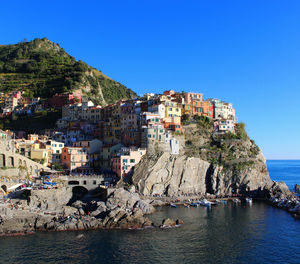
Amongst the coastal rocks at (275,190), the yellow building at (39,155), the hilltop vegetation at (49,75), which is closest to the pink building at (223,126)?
the coastal rocks at (275,190)

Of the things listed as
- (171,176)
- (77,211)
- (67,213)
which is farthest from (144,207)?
(171,176)

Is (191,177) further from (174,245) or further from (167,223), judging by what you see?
(174,245)

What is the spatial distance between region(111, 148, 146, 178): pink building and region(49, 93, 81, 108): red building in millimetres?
44212

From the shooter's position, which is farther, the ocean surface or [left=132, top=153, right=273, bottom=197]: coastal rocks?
[left=132, top=153, right=273, bottom=197]: coastal rocks

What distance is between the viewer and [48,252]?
41.4m

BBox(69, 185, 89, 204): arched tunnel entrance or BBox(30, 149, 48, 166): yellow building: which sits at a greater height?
BBox(30, 149, 48, 166): yellow building

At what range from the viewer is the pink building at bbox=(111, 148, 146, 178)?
75875 mm

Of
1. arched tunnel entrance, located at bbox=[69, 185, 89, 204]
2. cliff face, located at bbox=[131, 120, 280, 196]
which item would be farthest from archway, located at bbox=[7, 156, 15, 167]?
cliff face, located at bbox=[131, 120, 280, 196]

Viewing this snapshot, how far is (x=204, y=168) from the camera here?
275 ft

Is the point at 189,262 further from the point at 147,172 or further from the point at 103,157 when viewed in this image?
the point at 103,157

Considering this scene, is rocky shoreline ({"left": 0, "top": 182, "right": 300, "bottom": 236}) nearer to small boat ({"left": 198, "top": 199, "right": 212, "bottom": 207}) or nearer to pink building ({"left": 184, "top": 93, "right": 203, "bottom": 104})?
small boat ({"left": 198, "top": 199, "right": 212, "bottom": 207})

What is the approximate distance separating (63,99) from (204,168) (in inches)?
2328

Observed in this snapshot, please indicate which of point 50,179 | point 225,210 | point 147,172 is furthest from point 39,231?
point 225,210

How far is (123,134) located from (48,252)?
49.8 metres
